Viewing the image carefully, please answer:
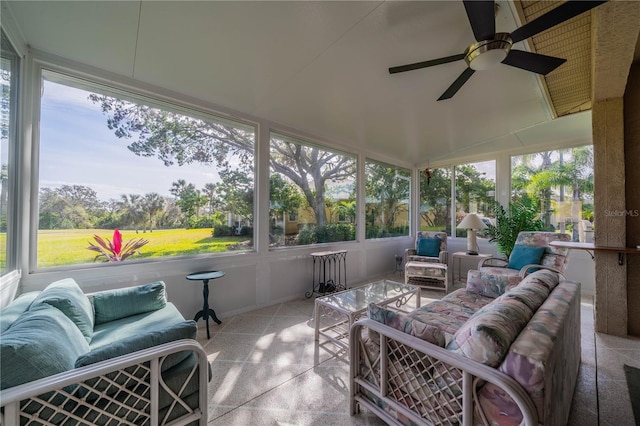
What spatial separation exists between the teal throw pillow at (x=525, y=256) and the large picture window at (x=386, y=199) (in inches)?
88.0

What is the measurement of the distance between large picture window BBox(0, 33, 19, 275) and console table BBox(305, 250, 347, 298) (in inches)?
112

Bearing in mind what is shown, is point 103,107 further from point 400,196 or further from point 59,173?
point 400,196

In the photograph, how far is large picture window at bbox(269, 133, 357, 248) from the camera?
3.46 metres

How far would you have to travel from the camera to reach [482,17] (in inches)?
54.5

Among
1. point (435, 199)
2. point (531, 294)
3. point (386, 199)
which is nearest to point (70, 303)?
point (531, 294)

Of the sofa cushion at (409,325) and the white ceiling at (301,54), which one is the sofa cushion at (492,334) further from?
the white ceiling at (301,54)

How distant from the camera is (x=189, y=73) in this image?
7.47 ft

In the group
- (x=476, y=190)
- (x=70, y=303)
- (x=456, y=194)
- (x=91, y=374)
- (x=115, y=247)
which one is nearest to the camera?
(x=91, y=374)

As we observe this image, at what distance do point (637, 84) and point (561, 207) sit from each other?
6.79 feet

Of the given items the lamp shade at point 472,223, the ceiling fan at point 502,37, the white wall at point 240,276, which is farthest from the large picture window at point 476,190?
the ceiling fan at point 502,37

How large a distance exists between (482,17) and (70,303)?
2987 mm

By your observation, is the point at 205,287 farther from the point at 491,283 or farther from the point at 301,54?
the point at 491,283

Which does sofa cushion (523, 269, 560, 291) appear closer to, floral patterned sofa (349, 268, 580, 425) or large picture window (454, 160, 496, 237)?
floral patterned sofa (349, 268, 580, 425)

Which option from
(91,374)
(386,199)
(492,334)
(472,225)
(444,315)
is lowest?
(444,315)
